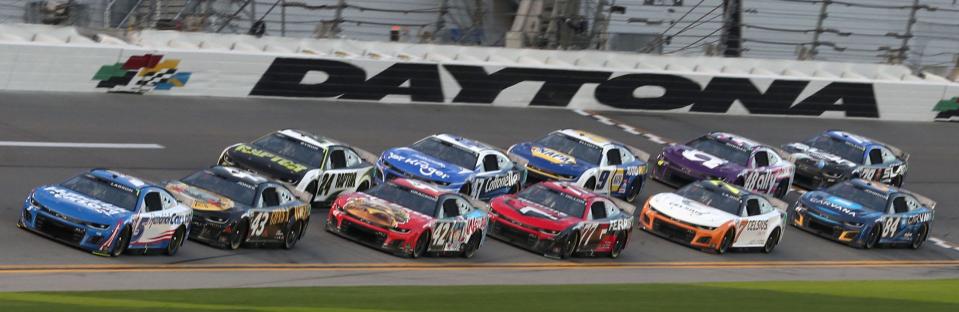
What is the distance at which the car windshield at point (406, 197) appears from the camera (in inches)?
910

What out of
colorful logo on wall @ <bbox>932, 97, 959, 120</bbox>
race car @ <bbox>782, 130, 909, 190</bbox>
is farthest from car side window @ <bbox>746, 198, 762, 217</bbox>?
colorful logo on wall @ <bbox>932, 97, 959, 120</bbox>

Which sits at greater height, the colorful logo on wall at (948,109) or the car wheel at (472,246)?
the car wheel at (472,246)

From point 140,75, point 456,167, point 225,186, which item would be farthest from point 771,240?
point 140,75

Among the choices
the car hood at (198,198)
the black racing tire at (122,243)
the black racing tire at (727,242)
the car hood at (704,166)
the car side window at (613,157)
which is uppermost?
the black racing tire at (122,243)

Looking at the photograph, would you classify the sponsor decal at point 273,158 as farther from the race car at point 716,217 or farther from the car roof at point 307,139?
the race car at point 716,217

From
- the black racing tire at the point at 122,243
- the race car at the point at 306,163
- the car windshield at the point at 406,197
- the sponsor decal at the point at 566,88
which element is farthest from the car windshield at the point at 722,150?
the black racing tire at the point at 122,243

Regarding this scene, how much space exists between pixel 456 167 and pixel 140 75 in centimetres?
813

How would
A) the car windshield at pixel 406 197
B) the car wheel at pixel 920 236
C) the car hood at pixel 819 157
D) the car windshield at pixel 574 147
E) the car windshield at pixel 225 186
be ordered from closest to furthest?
the car windshield at pixel 225 186
the car windshield at pixel 406 197
the car windshield at pixel 574 147
the car wheel at pixel 920 236
the car hood at pixel 819 157

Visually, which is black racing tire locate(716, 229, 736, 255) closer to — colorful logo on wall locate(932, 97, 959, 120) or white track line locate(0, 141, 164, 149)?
white track line locate(0, 141, 164, 149)

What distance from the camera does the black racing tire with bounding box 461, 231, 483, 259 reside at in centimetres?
2333

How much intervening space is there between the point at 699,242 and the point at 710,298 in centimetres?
765

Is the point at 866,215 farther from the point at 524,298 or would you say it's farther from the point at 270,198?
the point at 524,298

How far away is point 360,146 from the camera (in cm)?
3070

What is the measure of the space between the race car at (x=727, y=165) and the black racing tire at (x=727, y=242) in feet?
12.8
